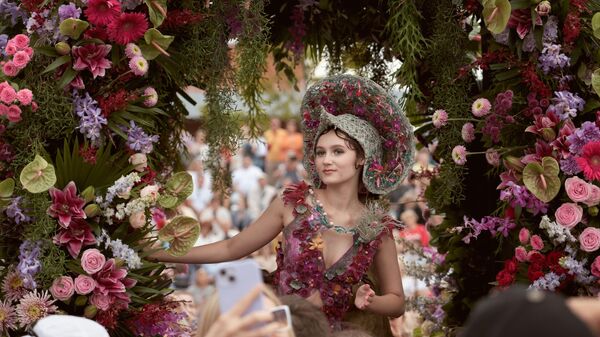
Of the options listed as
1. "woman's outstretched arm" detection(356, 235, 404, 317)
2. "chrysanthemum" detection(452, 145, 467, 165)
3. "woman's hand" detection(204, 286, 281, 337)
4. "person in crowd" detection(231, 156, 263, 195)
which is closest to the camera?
"woman's hand" detection(204, 286, 281, 337)

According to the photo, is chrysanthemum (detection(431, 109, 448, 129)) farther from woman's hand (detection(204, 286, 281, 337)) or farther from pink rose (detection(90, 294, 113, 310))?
woman's hand (detection(204, 286, 281, 337))

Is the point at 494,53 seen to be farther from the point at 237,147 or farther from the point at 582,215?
the point at 237,147

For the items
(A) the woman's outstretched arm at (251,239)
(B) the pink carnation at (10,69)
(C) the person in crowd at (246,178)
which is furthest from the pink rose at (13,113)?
(C) the person in crowd at (246,178)

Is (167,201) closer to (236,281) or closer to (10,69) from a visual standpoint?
(10,69)

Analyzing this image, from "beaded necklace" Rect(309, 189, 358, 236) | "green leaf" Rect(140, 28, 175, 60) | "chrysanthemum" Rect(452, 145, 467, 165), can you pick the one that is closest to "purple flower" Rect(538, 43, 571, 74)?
"chrysanthemum" Rect(452, 145, 467, 165)

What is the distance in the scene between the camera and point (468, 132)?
436cm

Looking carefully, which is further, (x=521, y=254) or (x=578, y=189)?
(x=521, y=254)

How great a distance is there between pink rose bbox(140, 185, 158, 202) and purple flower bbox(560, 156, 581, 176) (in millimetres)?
1599

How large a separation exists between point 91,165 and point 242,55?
949 mm

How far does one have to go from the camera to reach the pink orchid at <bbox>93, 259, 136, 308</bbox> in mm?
3715

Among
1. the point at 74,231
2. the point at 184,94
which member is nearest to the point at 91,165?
the point at 74,231

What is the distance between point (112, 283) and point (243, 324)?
2.04 meters

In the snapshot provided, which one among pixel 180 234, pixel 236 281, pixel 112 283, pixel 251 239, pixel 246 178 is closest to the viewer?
pixel 236 281

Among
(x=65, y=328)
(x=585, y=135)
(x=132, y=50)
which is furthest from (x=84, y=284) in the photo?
(x=585, y=135)
